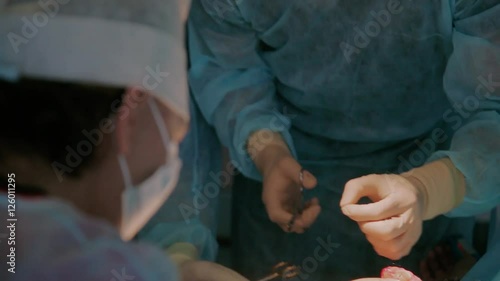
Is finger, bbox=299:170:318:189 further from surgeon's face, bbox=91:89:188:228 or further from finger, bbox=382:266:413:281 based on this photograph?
surgeon's face, bbox=91:89:188:228

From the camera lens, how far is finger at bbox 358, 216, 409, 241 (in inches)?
40.9

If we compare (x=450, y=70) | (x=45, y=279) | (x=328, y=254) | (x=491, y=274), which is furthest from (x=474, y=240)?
(x=45, y=279)

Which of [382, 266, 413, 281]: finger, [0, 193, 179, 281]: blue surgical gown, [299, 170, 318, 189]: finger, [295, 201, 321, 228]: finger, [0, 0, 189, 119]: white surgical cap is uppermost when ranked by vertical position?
[0, 0, 189, 119]: white surgical cap

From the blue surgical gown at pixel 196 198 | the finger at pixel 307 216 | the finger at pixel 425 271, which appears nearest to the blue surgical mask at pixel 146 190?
the blue surgical gown at pixel 196 198

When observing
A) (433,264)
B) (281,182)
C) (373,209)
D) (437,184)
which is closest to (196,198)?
(281,182)

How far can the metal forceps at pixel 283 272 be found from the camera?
1.17 m

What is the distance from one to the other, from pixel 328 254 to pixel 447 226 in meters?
0.26

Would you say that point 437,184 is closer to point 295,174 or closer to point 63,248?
point 295,174

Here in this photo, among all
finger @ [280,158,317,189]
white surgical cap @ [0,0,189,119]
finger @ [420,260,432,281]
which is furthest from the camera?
finger @ [420,260,432,281]

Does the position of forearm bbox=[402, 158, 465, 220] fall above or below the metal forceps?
above

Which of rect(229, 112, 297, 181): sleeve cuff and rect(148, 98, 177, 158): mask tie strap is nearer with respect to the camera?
rect(148, 98, 177, 158): mask tie strap

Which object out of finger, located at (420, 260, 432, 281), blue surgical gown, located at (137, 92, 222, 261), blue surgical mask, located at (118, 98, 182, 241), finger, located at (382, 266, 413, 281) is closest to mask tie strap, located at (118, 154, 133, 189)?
blue surgical mask, located at (118, 98, 182, 241)

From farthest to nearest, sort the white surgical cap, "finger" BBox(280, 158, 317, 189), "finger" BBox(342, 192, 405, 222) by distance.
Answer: "finger" BBox(280, 158, 317, 189) < "finger" BBox(342, 192, 405, 222) < the white surgical cap

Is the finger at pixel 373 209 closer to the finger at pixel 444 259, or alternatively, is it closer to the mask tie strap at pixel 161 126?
the finger at pixel 444 259
